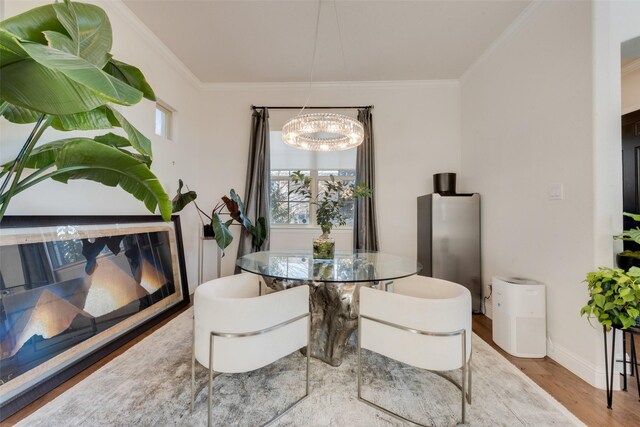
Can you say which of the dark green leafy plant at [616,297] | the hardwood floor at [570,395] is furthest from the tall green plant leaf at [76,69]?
the dark green leafy plant at [616,297]

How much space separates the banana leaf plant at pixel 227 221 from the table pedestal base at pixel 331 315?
4.16 ft

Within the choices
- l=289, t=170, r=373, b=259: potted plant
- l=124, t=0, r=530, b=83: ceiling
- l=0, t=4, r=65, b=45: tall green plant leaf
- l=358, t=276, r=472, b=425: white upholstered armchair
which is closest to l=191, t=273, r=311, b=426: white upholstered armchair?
l=358, t=276, r=472, b=425: white upholstered armchair

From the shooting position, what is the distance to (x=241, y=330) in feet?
4.40

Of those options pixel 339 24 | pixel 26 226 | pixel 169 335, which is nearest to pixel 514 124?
pixel 339 24

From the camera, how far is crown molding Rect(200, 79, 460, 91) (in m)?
3.61

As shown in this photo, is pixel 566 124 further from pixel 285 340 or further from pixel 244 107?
pixel 244 107

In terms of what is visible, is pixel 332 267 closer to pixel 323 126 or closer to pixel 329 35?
pixel 323 126

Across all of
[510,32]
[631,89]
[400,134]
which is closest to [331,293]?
[400,134]

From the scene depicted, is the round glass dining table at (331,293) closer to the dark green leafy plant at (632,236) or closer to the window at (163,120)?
the dark green leafy plant at (632,236)

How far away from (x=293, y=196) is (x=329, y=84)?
1678 mm

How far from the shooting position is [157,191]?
4.39ft

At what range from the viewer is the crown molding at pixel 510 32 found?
225 centimetres

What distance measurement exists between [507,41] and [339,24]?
1.74 m

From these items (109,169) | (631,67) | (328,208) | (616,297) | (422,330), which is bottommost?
(422,330)
